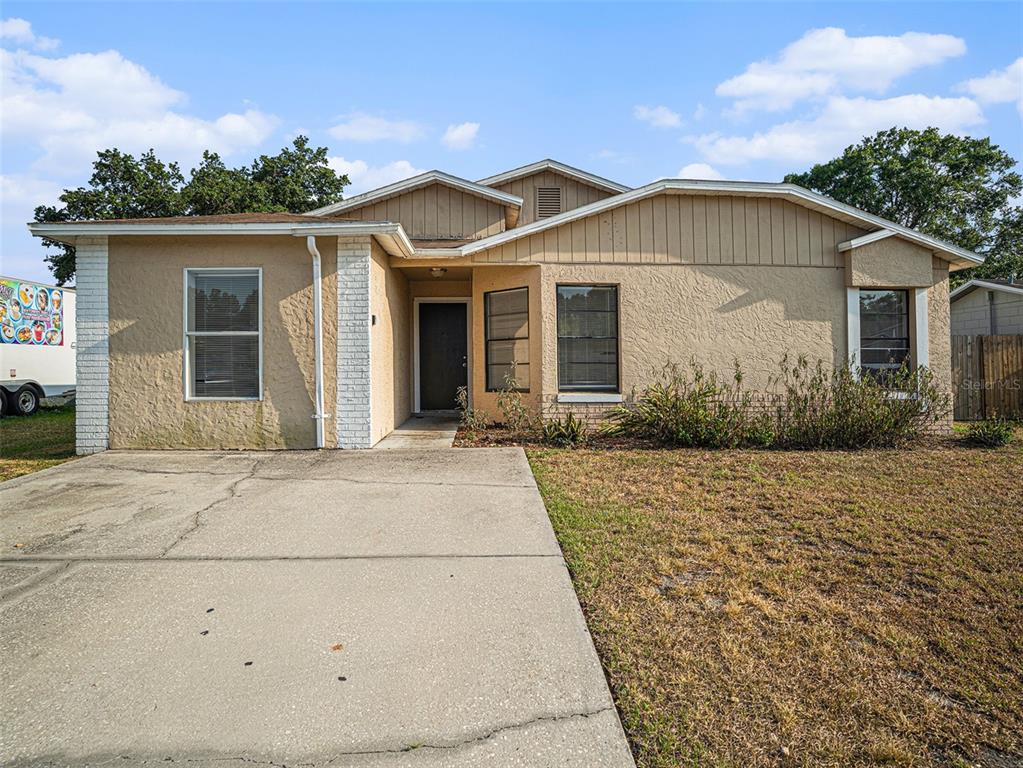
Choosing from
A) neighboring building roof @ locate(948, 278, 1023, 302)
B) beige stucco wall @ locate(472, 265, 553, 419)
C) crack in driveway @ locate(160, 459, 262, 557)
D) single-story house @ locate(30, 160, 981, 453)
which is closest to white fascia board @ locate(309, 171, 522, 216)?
single-story house @ locate(30, 160, 981, 453)

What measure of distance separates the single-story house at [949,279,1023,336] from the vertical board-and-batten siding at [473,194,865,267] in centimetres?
1010

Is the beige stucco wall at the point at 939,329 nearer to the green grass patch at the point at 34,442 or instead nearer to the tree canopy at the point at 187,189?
the green grass patch at the point at 34,442

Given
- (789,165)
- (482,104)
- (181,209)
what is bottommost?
(482,104)

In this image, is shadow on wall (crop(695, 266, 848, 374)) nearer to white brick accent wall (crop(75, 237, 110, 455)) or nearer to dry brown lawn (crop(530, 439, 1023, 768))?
dry brown lawn (crop(530, 439, 1023, 768))

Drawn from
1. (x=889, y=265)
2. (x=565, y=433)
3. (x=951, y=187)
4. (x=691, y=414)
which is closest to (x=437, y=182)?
(x=565, y=433)

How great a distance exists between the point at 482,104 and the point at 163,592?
9.30 m

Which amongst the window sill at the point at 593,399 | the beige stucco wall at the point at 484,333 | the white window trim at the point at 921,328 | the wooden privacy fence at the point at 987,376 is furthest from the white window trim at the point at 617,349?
the wooden privacy fence at the point at 987,376

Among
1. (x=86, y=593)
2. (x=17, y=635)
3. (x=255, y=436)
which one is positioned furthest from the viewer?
(x=255, y=436)

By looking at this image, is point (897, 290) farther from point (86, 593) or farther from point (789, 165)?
point (789, 165)

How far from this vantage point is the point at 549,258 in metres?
8.79

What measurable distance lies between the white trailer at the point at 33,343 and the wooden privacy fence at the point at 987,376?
2113cm

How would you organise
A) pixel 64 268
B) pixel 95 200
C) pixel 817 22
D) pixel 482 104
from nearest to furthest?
pixel 817 22, pixel 482 104, pixel 95 200, pixel 64 268

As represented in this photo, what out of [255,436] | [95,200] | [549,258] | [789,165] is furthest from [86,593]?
[789,165]

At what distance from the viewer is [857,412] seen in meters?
7.76
